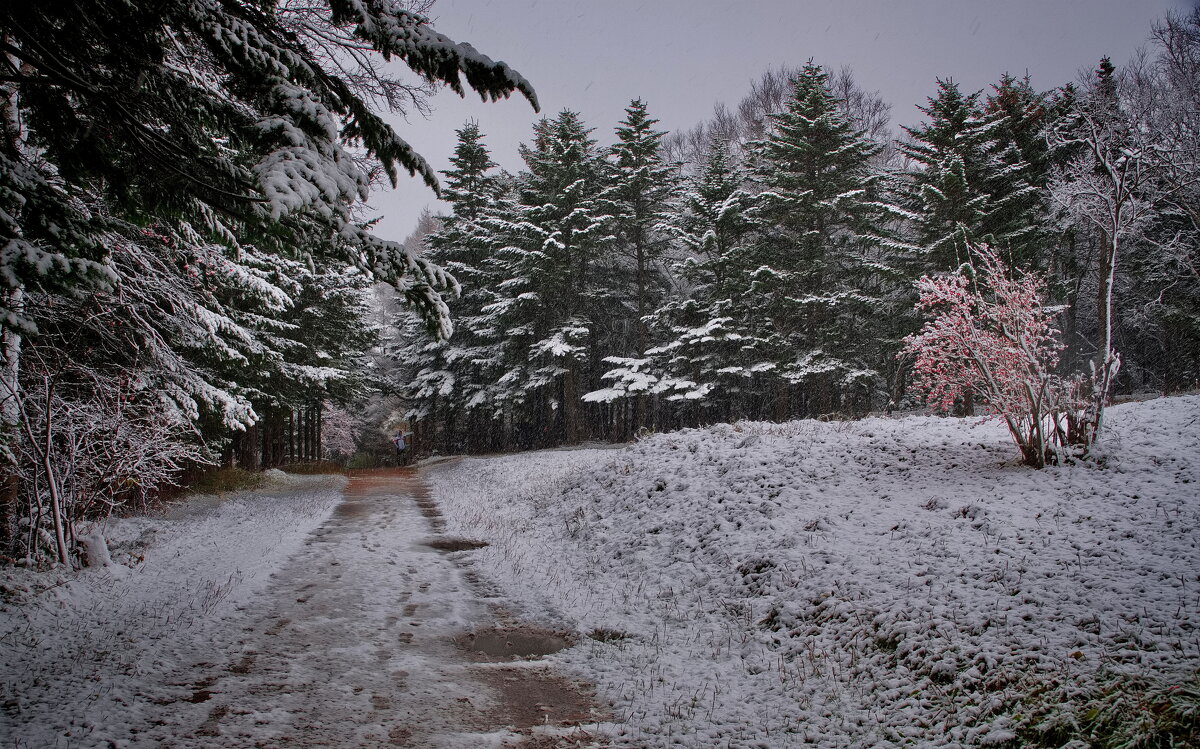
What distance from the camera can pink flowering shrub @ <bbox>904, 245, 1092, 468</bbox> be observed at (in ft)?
23.0

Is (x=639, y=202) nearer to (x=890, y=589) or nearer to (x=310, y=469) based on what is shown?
(x=310, y=469)

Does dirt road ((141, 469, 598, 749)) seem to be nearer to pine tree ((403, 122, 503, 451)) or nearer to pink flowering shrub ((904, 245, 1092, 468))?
pink flowering shrub ((904, 245, 1092, 468))

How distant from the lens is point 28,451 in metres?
6.30

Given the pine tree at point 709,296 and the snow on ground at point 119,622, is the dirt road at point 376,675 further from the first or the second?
the pine tree at point 709,296

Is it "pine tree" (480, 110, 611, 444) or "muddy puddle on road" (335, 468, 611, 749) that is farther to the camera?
"pine tree" (480, 110, 611, 444)

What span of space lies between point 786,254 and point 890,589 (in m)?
19.9

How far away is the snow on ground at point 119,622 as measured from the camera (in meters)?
3.44

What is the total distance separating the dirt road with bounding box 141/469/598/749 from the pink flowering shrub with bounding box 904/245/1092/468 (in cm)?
631

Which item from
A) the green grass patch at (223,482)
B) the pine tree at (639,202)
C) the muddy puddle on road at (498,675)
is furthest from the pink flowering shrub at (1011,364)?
the pine tree at (639,202)

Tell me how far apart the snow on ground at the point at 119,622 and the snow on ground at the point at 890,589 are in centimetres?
297

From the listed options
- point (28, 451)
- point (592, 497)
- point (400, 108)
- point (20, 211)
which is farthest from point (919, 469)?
point (28, 451)

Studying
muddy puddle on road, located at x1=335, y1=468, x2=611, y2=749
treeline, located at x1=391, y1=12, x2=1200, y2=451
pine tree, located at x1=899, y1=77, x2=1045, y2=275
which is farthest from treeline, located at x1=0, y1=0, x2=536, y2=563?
pine tree, located at x1=899, y1=77, x2=1045, y2=275

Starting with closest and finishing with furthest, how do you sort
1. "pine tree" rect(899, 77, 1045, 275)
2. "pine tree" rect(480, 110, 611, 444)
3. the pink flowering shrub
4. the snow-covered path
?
the snow-covered path → the pink flowering shrub → "pine tree" rect(899, 77, 1045, 275) → "pine tree" rect(480, 110, 611, 444)

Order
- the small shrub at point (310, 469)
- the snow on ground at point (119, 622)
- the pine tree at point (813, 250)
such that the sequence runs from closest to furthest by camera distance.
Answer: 1. the snow on ground at point (119, 622)
2. the pine tree at point (813, 250)
3. the small shrub at point (310, 469)
